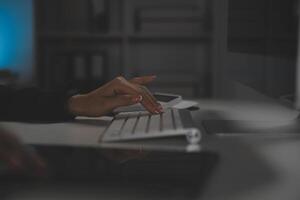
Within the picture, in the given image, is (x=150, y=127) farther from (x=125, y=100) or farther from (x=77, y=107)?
(x=77, y=107)

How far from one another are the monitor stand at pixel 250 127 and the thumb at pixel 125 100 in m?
0.15

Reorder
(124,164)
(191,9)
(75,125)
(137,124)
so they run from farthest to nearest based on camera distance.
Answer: (191,9)
(75,125)
(137,124)
(124,164)

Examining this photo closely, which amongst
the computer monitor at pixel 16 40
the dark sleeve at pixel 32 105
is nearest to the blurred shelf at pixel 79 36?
the computer monitor at pixel 16 40

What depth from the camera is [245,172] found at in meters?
0.58

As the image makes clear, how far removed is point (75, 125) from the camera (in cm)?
101

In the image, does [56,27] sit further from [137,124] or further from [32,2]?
[137,124]

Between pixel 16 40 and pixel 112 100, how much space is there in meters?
2.15

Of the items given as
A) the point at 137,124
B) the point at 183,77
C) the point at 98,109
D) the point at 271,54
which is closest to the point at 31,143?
the point at 137,124

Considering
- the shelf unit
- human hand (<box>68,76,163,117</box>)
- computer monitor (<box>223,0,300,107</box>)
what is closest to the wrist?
human hand (<box>68,76,163,117</box>)

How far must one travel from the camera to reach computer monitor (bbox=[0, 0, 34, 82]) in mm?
2994

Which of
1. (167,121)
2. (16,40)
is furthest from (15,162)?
(16,40)

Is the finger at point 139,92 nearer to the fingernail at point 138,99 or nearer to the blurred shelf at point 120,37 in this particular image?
the fingernail at point 138,99

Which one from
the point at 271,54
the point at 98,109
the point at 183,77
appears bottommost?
the point at 183,77

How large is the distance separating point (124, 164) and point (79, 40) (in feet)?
8.10
